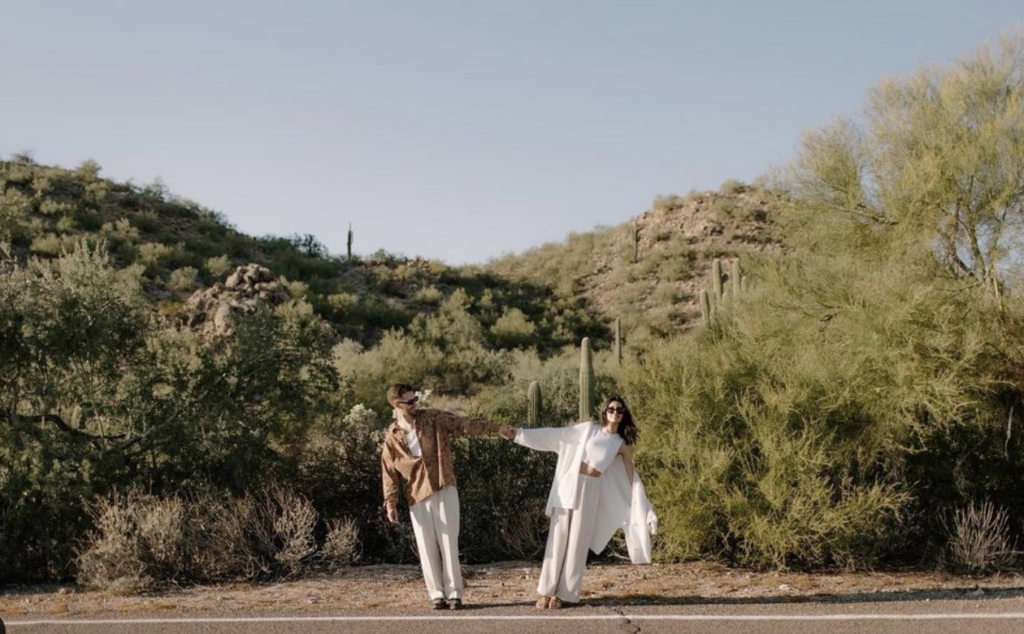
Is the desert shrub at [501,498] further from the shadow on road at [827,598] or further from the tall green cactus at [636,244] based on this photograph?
the tall green cactus at [636,244]

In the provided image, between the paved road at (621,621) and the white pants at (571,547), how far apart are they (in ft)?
0.68

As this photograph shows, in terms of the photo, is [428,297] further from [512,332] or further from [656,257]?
[656,257]

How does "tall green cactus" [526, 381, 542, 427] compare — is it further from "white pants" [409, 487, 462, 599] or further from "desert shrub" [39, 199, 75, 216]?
"desert shrub" [39, 199, 75, 216]

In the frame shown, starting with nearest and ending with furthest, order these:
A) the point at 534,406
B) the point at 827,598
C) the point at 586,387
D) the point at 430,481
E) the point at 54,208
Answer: the point at 430,481
the point at 827,598
the point at 586,387
the point at 534,406
the point at 54,208

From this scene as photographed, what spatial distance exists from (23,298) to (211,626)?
5864 mm

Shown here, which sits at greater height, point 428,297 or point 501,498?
point 428,297

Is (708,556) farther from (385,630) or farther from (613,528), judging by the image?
(385,630)

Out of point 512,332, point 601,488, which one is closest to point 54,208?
point 512,332

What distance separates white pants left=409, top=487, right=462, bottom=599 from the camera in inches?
352

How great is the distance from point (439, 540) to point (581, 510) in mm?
1210

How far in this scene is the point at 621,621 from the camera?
8.30 meters

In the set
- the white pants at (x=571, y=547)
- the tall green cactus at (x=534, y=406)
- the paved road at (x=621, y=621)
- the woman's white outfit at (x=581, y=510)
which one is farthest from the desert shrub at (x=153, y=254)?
the white pants at (x=571, y=547)

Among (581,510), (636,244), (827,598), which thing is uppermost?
(636,244)

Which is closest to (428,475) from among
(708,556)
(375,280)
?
(708,556)
